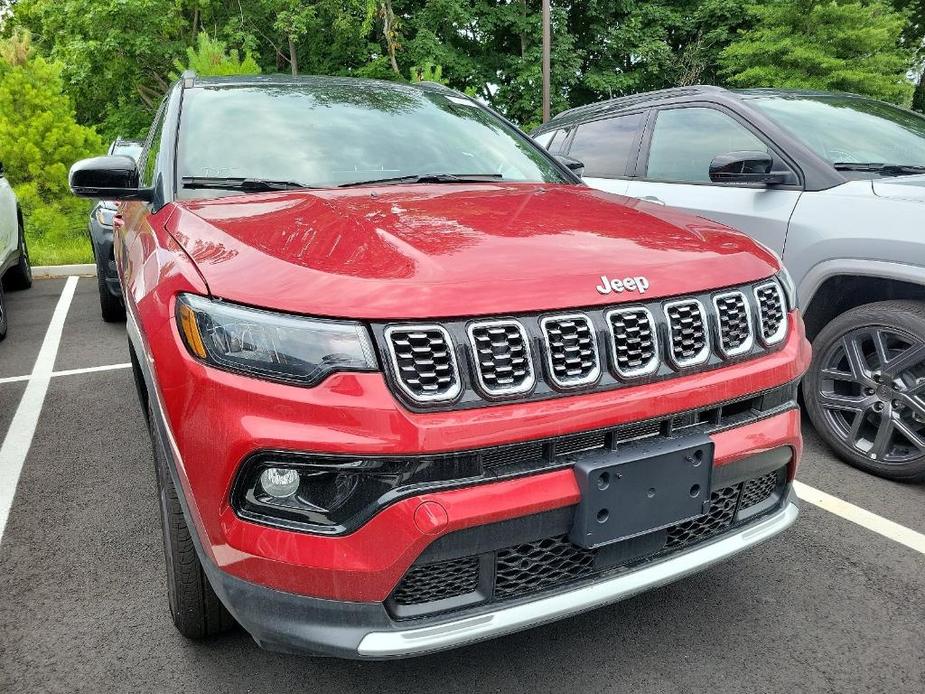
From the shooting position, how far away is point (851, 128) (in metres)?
3.86

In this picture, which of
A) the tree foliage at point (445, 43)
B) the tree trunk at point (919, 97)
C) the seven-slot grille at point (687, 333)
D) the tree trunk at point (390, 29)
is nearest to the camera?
the seven-slot grille at point (687, 333)

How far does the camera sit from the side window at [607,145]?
4648mm

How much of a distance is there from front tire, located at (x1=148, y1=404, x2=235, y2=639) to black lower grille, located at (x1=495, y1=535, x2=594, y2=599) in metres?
0.78

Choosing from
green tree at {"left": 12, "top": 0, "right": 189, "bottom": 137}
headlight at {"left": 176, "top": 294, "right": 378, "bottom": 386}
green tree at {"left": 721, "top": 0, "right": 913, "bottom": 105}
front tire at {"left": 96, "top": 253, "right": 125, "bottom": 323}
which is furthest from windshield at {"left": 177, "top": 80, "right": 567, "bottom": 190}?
green tree at {"left": 12, "top": 0, "right": 189, "bottom": 137}

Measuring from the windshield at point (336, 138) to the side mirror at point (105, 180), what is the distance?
255mm

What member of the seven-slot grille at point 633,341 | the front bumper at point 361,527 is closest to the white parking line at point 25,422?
the front bumper at point 361,527

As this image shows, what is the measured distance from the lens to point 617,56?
25516 mm

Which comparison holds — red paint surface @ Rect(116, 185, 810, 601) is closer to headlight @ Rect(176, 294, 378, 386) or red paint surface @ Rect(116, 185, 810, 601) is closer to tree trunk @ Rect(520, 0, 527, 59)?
headlight @ Rect(176, 294, 378, 386)

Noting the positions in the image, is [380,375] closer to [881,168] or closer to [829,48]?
[881,168]

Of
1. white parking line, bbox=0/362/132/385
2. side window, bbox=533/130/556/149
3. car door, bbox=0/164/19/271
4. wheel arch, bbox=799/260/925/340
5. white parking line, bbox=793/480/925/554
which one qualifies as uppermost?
side window, bbox=533/130/556/149

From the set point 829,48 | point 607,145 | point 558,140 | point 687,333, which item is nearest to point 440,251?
point 687,333

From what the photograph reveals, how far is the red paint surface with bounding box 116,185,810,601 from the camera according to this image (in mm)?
1461

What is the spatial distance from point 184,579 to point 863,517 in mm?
2526

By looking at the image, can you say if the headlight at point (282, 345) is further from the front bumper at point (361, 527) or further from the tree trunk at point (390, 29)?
the tree trunk at point (390, 29)
